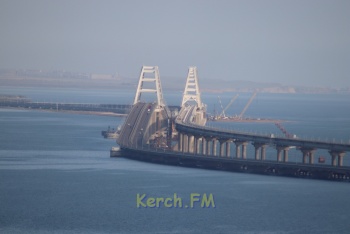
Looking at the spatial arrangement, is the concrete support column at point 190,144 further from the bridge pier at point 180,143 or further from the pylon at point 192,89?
the pylon at point 192,89

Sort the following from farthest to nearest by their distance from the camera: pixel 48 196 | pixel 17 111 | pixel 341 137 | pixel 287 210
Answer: pixel 17 111 < pixel 341 137 < pixel 48 196 < pixel 287 210

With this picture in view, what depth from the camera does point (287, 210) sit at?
2880cm

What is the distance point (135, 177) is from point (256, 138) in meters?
6.97

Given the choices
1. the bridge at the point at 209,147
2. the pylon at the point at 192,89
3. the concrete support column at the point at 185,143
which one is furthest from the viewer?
the pylon at the point at 192,89

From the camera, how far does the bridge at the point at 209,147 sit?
3622 centimetres

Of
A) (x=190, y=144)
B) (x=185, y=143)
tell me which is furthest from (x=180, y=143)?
(x=190, y=144)

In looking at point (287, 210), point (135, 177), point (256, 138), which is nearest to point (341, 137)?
point (256, 138)

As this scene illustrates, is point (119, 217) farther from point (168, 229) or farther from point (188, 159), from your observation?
point (188, 159)

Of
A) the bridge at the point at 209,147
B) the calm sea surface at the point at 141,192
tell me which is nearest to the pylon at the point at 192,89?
the bridge at the point at 209,147

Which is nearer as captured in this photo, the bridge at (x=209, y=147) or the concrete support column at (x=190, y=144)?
the bridge at (x=209, y=147)

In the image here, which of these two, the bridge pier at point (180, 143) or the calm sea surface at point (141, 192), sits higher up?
the bridge pier at point (180, 143)

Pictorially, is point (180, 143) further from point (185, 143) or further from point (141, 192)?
point (141, 192)

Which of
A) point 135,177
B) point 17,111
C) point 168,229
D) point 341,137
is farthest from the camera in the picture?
point 17,111

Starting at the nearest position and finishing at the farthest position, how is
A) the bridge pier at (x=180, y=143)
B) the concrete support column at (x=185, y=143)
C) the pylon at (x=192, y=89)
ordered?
the bridge pier at (x=180, y=143) → the concrete support column at (x=185, y=143) → the pylon at (x=192, y=89)
